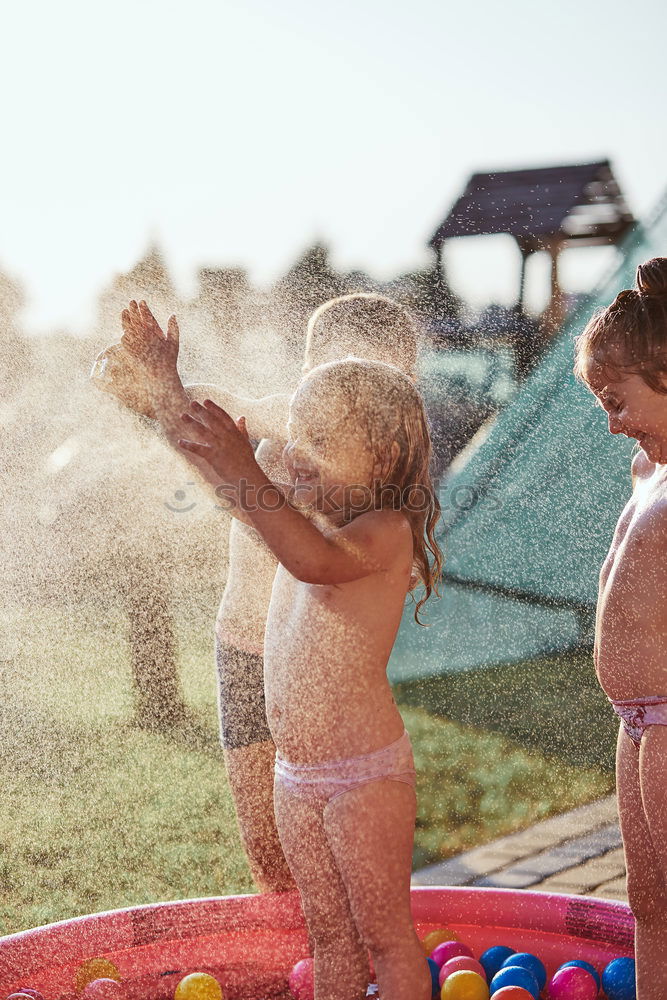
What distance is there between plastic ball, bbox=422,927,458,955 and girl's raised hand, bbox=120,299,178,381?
1266mm

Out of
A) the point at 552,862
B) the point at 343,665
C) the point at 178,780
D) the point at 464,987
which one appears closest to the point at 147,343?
the point at 343,665

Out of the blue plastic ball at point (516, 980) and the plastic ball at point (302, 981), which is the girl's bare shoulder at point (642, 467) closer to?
the blue plastic ball at point (516, 980)

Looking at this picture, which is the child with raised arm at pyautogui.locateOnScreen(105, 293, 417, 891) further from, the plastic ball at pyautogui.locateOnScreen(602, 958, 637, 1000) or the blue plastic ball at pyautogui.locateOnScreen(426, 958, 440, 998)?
the plastic ball at pyautogui.locateOnScreen(602, 958, 637, 1000)

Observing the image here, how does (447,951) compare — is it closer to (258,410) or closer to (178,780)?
(258,410)

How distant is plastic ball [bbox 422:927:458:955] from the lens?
7.02 ft

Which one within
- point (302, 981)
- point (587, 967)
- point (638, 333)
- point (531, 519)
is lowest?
point (531, 519)

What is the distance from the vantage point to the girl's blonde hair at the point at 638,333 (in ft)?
5.38

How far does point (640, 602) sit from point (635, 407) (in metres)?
0.31

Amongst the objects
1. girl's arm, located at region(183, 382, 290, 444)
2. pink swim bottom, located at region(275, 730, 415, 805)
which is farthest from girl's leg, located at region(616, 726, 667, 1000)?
girl's arm, located at region(183, 382, 290, 444)

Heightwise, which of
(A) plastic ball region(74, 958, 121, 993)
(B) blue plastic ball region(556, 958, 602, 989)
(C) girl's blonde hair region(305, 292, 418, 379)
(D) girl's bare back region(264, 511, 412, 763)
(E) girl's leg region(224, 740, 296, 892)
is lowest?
(B) blue plastic ball region(556, 958, 602, 989)

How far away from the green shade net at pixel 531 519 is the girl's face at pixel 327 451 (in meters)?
3.56

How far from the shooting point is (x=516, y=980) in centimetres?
195

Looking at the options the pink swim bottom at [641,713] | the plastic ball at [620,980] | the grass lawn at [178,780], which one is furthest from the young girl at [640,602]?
the grass lawn at [178,780]

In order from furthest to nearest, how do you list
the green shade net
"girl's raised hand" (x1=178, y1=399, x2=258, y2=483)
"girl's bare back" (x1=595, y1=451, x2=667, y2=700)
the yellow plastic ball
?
1. the green shade net
2. the yellow plastic ball
3. "girl's bare back" (x1=595, y1=451, x2=667, y2=700)
4. "girl's raised hand" (x1=178, y1=399, x2=258, y2=483)
